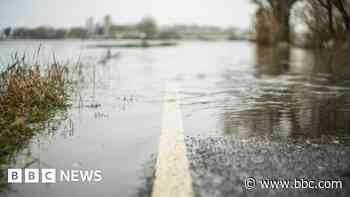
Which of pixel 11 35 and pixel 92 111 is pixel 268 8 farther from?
pixel 92 111

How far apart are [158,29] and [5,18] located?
9622 centimetres

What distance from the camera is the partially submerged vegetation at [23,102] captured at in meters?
5.62

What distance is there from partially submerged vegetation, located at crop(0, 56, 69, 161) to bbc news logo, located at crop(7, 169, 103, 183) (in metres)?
0.80

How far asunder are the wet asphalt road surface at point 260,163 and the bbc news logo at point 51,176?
3.00 ft

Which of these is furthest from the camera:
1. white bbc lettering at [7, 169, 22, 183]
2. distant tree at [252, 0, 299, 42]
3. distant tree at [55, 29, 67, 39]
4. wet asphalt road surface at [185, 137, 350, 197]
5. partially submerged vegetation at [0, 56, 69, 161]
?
distant tree at [252, 0, 299, 42]

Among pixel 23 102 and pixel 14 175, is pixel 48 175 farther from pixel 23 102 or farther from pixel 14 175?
pixel 23 102

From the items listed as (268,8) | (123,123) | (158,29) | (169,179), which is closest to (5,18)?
(123,123)

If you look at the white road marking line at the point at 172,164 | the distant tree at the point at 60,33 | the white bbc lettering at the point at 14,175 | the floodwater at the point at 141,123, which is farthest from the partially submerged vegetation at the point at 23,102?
the distant tree at the point at 60,33

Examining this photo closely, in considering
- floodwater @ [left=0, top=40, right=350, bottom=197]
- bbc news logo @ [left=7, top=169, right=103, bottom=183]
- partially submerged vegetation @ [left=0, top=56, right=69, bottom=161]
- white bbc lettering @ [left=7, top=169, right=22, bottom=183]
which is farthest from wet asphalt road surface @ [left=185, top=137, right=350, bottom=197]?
partially submerged vegetation @ [left=0, top=56, right=69, bottom=161]

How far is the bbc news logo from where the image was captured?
13.2 feet

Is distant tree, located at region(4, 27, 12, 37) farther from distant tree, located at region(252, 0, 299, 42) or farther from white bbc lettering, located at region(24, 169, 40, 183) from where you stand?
distant tree, located at region(252, 0, 299, 42)

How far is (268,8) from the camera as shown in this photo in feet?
141

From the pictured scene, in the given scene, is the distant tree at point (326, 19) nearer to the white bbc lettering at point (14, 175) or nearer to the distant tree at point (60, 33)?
the distant tree at point (60, 33)

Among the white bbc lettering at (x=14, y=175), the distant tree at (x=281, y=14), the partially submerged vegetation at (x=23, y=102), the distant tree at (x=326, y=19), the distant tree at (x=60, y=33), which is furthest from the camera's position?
the distant tree at (x=281, y=14)
